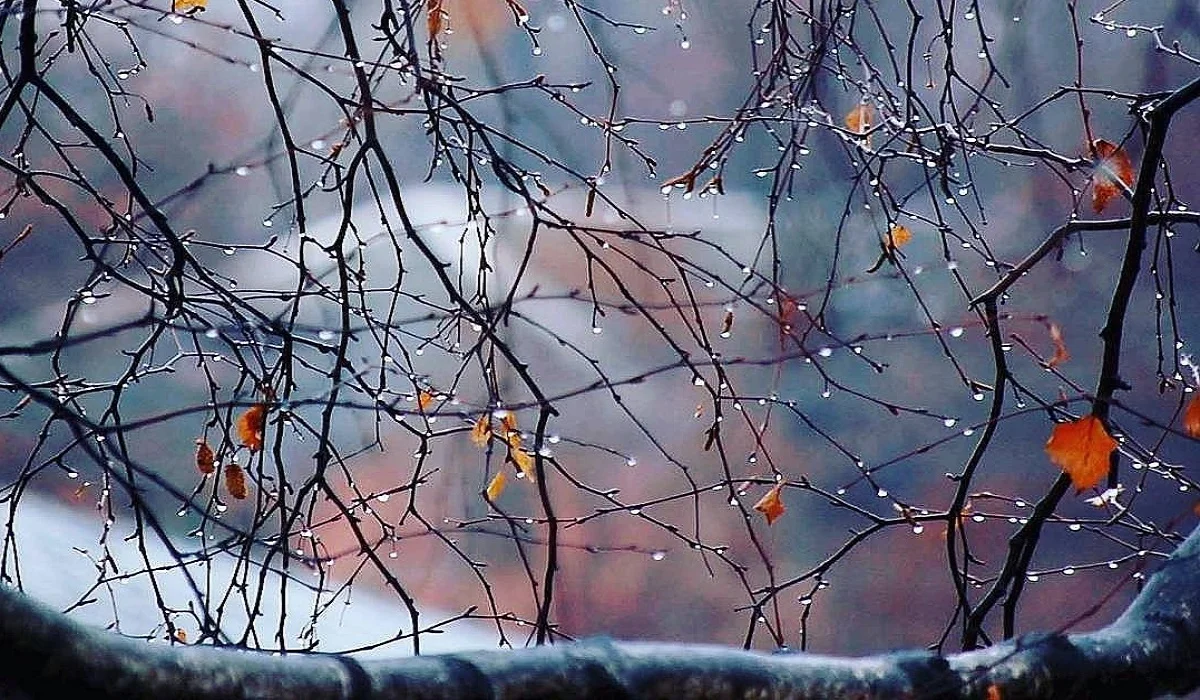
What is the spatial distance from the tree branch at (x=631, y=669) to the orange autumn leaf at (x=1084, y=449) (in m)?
0.10

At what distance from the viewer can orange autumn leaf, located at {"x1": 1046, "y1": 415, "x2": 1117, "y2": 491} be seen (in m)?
0.77

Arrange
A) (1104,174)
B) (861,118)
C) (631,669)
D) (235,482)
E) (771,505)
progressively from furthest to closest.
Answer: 1. (861,118)
2. (771,505)
3. (235,482)
4. (1104,174)
5. (631,669)

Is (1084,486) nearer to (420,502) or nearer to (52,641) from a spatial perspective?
(52,641)

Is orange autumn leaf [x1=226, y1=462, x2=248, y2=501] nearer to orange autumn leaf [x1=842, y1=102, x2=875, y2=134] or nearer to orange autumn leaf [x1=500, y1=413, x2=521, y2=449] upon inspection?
orange autumn leaf [x1=500, y1=413, x2=521, y2=449]

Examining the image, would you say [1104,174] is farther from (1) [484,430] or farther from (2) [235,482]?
(2) [235,482]

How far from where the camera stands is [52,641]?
410 mm

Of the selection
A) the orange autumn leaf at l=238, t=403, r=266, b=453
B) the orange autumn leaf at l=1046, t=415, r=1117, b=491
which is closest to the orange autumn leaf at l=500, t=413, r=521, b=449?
the orange autumn leaf at l=238, t=403, r=266, b=453

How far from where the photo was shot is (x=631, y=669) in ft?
1.64

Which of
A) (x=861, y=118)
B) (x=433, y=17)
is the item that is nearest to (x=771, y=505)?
(x=861, y=118)

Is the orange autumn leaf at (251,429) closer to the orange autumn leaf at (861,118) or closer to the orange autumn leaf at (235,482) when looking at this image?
the orange autumn leaf at (235,482)

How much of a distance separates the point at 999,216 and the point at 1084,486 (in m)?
3.21

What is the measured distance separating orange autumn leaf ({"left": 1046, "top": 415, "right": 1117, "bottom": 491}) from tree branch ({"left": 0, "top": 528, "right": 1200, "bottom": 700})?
10cm

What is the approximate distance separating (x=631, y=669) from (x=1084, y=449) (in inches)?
15.4

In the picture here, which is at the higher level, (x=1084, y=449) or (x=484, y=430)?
(x=484, y=430)
